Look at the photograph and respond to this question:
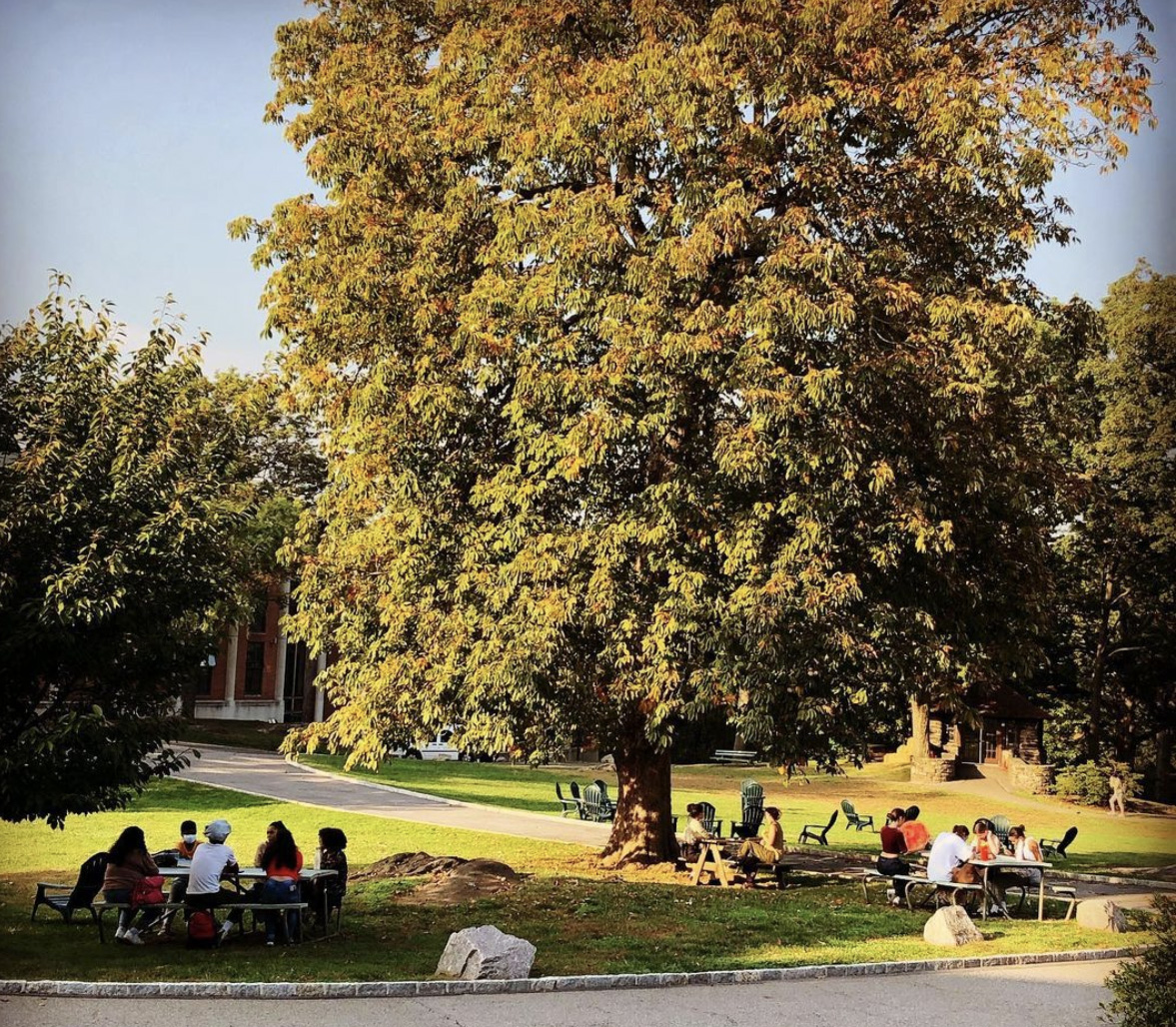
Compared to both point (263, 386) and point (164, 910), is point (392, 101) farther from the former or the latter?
point (164, 910)

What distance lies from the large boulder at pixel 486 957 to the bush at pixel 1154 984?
459cm

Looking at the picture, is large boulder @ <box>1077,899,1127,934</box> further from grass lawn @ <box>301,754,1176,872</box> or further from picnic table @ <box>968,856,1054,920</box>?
grass lawn @ <box>301,754,1176,872</box>

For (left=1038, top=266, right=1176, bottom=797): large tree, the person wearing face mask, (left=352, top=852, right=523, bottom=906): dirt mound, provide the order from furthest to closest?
(left=1038, top=266, right=1176, bottom=797): large tree
(left=352, top=852, right=523, bottom=906): dirt mound
the person wearing face mask

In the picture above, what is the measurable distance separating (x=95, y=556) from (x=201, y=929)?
3.56 metres

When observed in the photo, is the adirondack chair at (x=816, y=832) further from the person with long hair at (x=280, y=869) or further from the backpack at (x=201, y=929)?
the backpack at (x=201, y=929)

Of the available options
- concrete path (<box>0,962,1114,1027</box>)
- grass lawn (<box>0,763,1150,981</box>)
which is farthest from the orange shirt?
concrete path (<box>0,962,1114,1027</box>)

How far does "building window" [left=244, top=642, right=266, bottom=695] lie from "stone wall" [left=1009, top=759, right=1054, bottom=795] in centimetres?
3211

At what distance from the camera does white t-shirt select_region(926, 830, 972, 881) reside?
15.4 meters

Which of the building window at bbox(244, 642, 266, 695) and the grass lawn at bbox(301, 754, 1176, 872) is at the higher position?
the building window at bbox(244, 642, 266, 695)

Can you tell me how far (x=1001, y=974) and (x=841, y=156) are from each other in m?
9.93

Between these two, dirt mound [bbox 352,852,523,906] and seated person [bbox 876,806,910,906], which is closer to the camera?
dirt mound [bbox 352,852,523,906]

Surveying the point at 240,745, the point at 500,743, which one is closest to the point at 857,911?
the point at 500,743

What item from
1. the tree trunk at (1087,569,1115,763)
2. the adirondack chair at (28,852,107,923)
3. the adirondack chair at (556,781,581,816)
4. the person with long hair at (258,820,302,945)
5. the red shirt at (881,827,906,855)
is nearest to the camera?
the person with long hair at (258,820,302,945)

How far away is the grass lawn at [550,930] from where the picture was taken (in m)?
11.5
